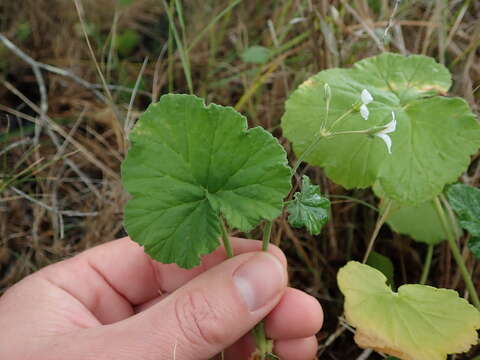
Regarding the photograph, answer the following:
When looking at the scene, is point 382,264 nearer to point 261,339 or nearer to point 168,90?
point 261,339

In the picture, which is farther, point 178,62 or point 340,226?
point 178,62

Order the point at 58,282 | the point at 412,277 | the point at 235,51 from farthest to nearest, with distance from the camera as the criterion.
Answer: the point at 235,51
the point at 412,277
the point at 58,282

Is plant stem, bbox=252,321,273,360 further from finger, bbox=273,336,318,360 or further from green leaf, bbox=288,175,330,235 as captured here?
green leaf, bbox=288,175,330,235

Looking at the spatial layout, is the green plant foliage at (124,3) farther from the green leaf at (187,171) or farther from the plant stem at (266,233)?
the plant stem at (266,233)

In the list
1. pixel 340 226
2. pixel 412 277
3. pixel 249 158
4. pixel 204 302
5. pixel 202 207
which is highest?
pixel 249 158

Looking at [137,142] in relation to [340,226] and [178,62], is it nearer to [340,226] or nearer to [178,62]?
[340,226]

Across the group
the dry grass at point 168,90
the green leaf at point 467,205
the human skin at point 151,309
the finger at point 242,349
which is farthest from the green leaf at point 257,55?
the finger at point 242,349

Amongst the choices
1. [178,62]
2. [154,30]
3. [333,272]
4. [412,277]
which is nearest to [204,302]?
[333,272]

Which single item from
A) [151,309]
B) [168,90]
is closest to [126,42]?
[168,90]
